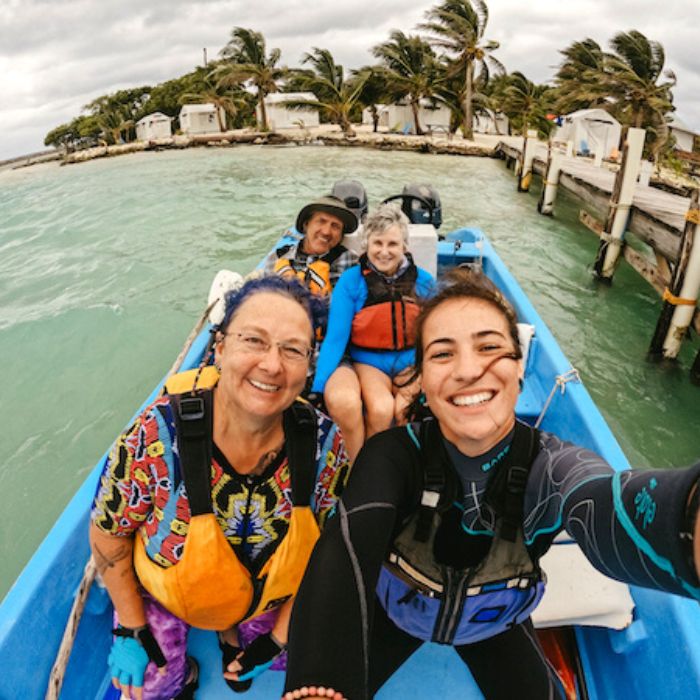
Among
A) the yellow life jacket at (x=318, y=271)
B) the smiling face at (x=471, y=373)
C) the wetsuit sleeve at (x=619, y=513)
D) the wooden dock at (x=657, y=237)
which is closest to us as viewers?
the wetsuit sleeve at (x=619, y=513)

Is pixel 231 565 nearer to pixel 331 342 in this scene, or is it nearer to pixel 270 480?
pixel 270 480

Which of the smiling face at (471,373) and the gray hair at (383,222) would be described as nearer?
the smiling face at (471,373)

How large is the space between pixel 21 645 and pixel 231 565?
0.77 metres

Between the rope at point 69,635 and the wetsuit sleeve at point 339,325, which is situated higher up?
the wetsuit sleeve at point 339,325

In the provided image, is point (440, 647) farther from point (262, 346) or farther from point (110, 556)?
point (262, 346)

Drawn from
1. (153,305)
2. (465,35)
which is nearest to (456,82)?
(465,35)

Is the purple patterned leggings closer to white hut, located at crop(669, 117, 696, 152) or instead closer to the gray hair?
the gray hair

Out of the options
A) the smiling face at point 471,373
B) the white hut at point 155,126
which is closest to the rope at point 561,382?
the smiling face at point 471,373

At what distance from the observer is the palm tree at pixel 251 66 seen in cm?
3034

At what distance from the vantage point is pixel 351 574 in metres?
1.05

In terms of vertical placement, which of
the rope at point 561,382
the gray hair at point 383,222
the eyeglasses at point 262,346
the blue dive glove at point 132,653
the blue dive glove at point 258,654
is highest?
the gray hair at point 383,222

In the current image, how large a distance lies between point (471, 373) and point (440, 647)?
4.53ft

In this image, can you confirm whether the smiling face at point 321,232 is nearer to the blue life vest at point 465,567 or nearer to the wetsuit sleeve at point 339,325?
the wetsuit sleeve at point 339,325

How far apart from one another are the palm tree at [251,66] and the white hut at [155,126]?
24.4 ft
